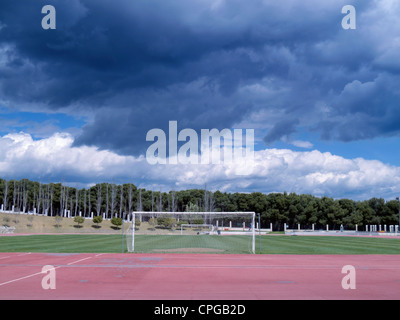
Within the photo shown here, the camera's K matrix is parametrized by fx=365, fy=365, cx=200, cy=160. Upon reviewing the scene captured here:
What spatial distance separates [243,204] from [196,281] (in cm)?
9782

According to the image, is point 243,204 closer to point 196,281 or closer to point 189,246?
point 189,246

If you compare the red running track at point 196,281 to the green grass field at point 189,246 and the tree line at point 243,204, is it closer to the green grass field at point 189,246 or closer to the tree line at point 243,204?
the green grass field at point 189,246

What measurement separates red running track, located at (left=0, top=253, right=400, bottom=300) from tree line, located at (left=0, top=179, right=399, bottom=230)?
78128mm

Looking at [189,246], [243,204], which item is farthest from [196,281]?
[243,204]

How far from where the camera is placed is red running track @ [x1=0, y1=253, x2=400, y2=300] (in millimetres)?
11571

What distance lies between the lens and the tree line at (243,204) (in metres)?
98.2

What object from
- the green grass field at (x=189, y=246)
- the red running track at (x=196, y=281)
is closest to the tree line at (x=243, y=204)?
the green grass field at (x=189, y=246)

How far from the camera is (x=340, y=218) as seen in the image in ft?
321

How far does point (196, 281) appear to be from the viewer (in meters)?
14.3

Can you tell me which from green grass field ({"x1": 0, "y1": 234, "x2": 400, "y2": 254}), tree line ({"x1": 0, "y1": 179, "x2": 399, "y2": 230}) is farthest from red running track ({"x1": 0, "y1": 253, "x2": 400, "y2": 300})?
tree line ({"x1": 0, "y1": 179, "x2": 399, "y2": 230})

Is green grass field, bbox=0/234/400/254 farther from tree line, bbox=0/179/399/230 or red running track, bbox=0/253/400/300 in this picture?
tree line, bbox=0/179/399/230

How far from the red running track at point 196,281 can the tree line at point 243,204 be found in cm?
7813
